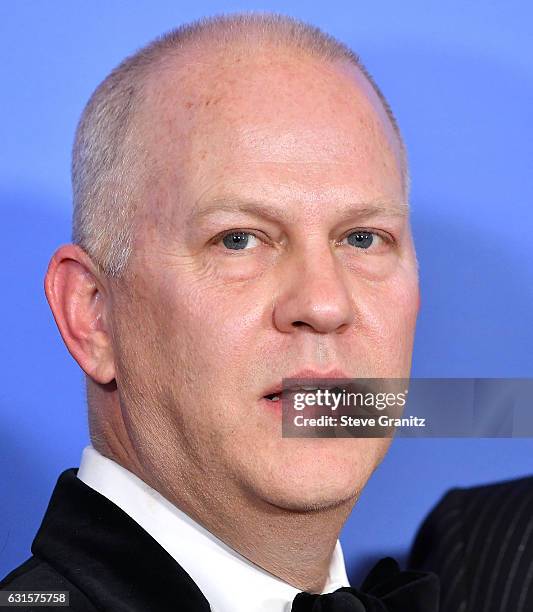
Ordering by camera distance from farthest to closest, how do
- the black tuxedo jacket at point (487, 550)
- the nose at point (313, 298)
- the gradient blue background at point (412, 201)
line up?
the gradient blue background at point (412, 201)
the black tuxedo jacket at point (487, 550)
the nose at point (313, 298)

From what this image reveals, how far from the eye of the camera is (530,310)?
2096 mm

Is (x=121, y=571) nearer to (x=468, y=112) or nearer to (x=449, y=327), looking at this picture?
(x=449, y=327)

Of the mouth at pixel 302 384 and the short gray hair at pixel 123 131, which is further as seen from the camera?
the short gray hair at pixel 123 131

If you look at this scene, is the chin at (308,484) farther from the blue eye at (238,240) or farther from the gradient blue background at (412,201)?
the gradient blue background at (412,201)

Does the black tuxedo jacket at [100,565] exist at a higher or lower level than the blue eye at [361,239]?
lower

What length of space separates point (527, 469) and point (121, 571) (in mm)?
928

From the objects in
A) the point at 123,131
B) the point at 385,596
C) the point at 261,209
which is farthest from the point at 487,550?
the point at 123,131

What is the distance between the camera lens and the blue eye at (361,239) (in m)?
1.48

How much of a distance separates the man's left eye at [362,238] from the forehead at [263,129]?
54mm

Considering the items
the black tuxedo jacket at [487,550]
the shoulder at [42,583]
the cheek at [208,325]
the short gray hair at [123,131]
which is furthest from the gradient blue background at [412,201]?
the cheek at [208,325]

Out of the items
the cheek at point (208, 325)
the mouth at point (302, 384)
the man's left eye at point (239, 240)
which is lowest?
the mouth at point (302, 384)

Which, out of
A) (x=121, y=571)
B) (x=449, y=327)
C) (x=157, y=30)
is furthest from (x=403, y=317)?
(x=157, y=30)

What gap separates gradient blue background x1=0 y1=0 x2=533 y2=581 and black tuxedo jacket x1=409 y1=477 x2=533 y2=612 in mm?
289

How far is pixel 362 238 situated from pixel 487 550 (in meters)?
0.49
